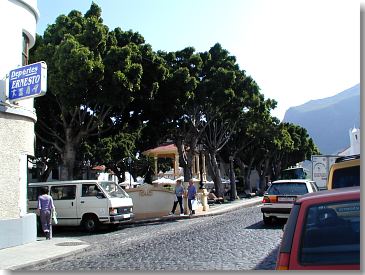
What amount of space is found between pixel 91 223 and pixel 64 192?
156cm

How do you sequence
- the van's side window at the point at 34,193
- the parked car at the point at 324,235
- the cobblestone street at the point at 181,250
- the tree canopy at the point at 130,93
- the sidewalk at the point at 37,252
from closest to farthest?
the parked car at the point at 324,235
the cobblestone street at the point at 181,250
the sidewalk at the point at 37,252
the van's side window at the point at 34,193
the tree canopy at the point at 130,93

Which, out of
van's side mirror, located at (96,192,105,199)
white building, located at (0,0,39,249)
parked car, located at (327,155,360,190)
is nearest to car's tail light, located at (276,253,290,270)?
parked car, located at (327,155,360,190)

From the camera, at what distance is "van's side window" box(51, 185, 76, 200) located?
16891 millimetres

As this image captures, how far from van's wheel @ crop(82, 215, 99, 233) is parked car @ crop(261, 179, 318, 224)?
591 cm

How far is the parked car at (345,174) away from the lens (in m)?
7.91

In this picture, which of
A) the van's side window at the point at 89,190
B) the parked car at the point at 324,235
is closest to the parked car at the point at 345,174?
the parked car at the point at 324,235

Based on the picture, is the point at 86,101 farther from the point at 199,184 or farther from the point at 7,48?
the point at 199,184

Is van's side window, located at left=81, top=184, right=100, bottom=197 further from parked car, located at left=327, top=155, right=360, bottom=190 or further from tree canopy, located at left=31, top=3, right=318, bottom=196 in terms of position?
parked car, located at left=327, top=155, right=360, bottom=190

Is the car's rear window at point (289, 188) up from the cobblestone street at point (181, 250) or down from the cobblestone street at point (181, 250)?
up

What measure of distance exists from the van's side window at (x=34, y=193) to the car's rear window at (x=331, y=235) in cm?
1501

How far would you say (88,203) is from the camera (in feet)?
54.4

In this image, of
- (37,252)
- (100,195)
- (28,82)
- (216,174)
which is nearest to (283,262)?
(37,252)

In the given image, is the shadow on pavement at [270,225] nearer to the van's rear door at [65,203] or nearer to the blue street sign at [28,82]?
the van's rear door at [65,203]

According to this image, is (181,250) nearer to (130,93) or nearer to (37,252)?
(37,252)
